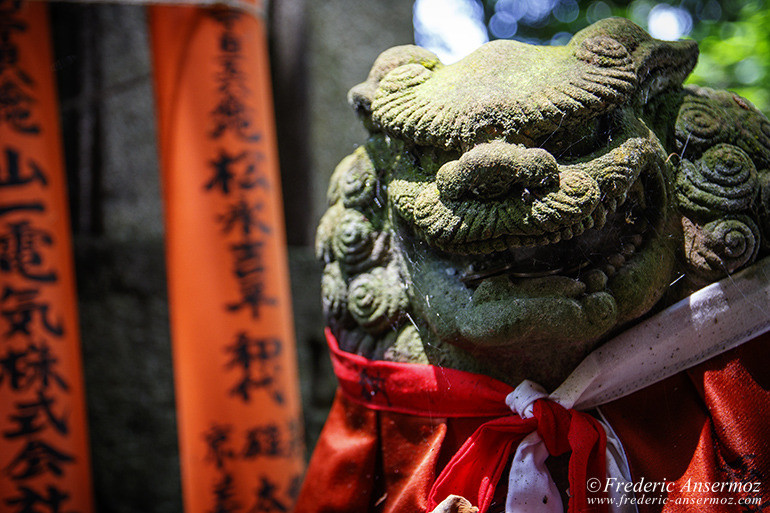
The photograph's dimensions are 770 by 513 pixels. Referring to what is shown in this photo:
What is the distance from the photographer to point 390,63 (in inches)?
46.7

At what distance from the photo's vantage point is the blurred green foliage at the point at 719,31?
200 cm

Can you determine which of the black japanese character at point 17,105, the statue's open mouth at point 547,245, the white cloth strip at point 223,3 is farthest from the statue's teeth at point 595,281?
the black japanese character at point 17,105

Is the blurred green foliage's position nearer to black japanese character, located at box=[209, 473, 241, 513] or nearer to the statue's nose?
the statue's nose

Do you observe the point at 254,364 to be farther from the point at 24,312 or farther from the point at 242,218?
the point at 24,312

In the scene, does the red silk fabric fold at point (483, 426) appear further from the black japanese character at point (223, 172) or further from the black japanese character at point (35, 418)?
the black japanese character at point (35, 418)

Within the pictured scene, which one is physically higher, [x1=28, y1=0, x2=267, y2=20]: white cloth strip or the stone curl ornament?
[x1=28, y1=0, x2=267, y2=20]: white cloth strip

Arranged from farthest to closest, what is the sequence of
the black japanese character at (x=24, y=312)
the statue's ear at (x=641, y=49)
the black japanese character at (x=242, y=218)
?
1. the black japanese character at (x=242, y=218)
2. the black japanese character at (x=24, y=312)
3. the statue's ear at (x=641, y=49)

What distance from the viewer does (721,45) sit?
7.48 ft

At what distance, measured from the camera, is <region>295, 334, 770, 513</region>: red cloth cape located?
1.00 metres

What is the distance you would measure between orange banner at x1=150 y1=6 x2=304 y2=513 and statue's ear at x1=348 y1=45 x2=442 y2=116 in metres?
1.27

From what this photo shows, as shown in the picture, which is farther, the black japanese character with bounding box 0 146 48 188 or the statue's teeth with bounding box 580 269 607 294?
the black japanese character with bounding box 0 146 48 188

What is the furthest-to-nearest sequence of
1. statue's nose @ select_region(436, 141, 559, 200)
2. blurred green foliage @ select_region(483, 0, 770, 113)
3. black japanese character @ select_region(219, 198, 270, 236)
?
black japanese character @ select_region(219, 198, 270, 236) < blurred green foliage @ select_region(483, 0, 770, 113) < statue's nose @ select_region(436, 141, 559, 200)

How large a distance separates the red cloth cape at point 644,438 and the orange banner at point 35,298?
144cm

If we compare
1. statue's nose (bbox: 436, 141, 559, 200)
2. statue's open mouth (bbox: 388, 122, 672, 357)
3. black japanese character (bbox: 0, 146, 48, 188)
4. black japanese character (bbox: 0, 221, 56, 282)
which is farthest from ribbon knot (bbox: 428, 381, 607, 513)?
black japanese character (bbox: 0, 146, 48, 188)
